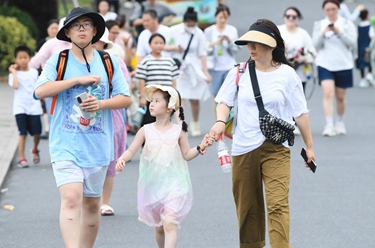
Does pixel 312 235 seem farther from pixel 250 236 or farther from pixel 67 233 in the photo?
pixel 67 233

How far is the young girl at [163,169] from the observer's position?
670 centimetres

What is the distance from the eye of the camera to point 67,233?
6148 mm

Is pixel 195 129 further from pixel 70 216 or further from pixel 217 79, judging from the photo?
pixel 70 216

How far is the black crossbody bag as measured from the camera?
6.41 meters

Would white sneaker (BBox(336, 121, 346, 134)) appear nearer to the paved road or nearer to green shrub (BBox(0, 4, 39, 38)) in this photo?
the paved road

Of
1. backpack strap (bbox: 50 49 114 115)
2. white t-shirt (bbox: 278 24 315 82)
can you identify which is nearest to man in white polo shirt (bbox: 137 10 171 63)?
white t-shirt (bbox: 278 24 315 82)

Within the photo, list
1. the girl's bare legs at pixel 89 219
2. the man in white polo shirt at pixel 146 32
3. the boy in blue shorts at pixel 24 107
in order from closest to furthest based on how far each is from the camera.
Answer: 1. the girl's bare legs at pixel 89 219
2. the boy in blue shorts at pixel 24 107
3. the man in white polo shirt at pixel 146 32

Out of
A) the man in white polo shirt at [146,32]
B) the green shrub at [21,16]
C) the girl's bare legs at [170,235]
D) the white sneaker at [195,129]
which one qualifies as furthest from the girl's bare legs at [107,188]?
the green shrub at [21,16]

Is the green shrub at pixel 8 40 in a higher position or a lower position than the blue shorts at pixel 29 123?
higher

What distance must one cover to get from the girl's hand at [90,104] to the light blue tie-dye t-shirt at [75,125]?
0.11 m

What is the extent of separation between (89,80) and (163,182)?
106 centimetres

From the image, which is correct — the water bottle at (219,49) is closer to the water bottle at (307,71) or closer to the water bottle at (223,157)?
the water bottle at (307,71)

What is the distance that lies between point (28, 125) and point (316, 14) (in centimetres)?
2600

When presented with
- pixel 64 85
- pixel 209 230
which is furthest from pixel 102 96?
pixel 209 230
